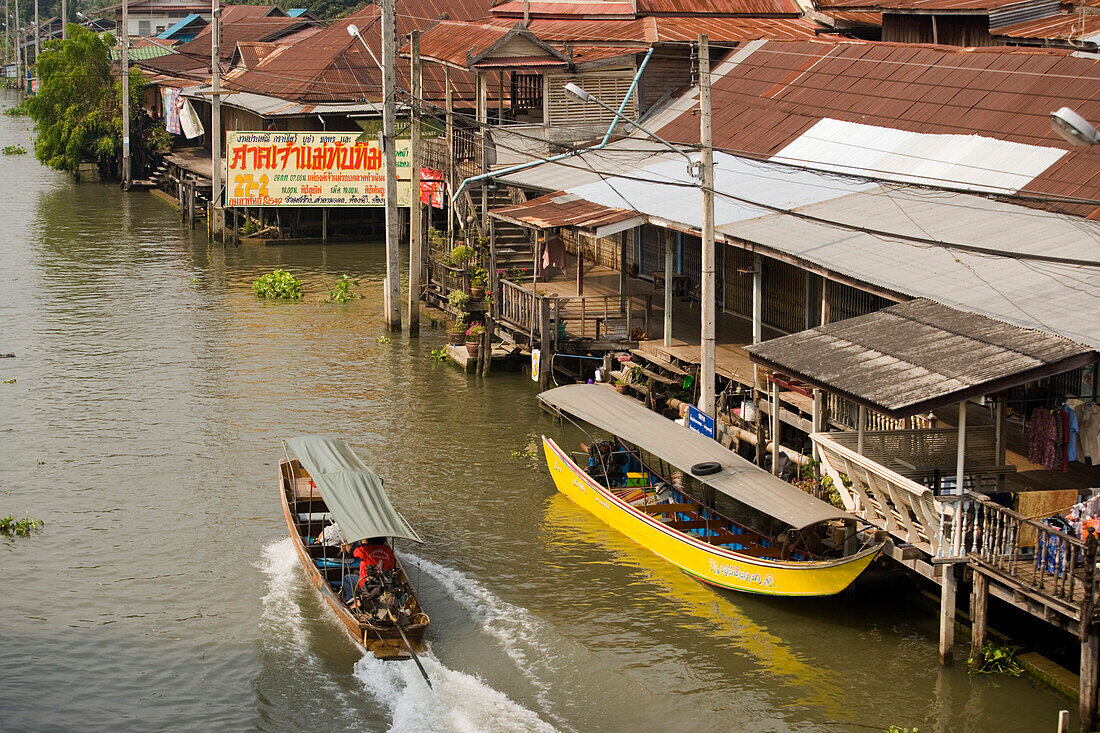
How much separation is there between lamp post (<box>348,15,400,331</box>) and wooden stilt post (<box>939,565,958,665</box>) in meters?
18.9

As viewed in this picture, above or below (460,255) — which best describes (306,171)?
above

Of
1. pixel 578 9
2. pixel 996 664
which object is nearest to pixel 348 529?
pixel 996 664

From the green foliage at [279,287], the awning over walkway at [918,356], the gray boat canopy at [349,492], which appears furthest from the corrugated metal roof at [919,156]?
the green foliage at [279,287]

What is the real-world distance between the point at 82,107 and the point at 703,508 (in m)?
51.2

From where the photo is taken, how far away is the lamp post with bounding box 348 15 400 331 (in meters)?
30.2

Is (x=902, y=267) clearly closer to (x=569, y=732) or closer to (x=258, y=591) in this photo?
(x=569, y=732)

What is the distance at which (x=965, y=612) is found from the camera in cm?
1672

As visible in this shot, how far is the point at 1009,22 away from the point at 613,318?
472 inches

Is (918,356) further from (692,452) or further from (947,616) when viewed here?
(692,452)

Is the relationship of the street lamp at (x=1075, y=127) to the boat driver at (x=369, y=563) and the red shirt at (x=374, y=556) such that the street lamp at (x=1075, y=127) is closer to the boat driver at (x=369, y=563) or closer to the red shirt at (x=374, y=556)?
the boat driver at (x=369, y=563)

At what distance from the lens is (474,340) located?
29578 millimetres

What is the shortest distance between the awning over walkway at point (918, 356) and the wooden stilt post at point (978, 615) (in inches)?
86.2

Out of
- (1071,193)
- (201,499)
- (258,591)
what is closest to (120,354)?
(201,499)

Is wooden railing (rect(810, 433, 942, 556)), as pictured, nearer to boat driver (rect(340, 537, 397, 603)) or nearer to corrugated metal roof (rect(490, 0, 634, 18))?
boat driver (rect(340, 537, 397, 603))
